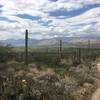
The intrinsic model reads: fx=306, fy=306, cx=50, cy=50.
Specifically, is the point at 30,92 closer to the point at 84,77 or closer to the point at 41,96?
the point at 41,96

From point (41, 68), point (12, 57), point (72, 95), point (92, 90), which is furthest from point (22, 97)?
point (12, 57)

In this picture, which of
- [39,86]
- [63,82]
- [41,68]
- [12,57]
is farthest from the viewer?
[12,57]

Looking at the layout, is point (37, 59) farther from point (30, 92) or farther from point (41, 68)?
point (30, 92)

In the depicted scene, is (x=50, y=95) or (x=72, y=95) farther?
(x=72, y=95)

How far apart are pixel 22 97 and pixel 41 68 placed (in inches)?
445

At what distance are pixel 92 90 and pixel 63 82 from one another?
1722mm

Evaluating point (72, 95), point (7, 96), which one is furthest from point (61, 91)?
point (7, 96)

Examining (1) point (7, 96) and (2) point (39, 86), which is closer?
(1) point (7, 96)

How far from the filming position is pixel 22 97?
1215 cm

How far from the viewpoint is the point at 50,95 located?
1284 centimetres

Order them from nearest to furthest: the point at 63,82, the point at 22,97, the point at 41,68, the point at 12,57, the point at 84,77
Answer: the point at 22,97
the point at 63,82
the point at 84,77
the point at 41,68
the point at 12,57

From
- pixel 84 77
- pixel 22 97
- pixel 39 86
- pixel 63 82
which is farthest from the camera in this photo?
pixel 84 77

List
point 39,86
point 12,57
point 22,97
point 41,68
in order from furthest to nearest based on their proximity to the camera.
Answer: point 12,57 < point 41,68 < point 39,86 < point 22,97

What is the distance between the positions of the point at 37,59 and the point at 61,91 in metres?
15.9
